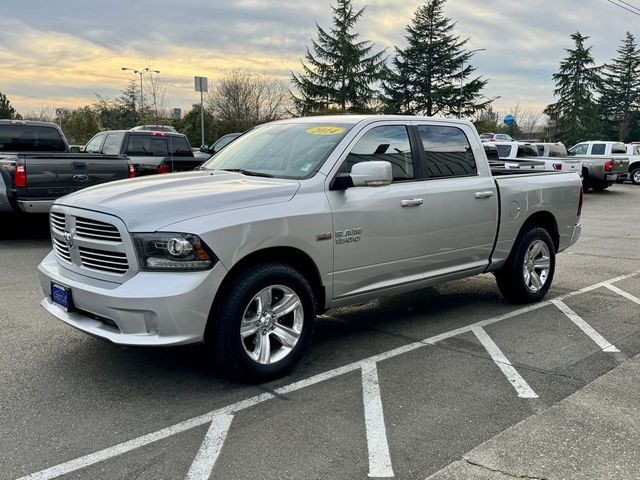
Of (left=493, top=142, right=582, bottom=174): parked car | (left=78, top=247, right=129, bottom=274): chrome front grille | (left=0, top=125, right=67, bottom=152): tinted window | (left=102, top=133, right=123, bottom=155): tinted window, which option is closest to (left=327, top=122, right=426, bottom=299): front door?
(left=78, top=247, right=129, bottom=274): chrome front grille

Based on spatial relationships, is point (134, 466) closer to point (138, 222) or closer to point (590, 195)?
point (138, 222)

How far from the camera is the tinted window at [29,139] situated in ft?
35.9

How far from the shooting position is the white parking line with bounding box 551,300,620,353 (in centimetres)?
497

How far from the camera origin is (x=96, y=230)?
3.87 metres

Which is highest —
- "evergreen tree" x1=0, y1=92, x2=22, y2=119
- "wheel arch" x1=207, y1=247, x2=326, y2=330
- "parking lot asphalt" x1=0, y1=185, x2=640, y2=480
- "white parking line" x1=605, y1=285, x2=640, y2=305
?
"evergreen tree" x1=0, y1=92, x2=22, y2=119

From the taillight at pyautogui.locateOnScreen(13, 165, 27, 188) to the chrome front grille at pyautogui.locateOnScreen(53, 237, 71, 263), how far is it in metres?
4.90

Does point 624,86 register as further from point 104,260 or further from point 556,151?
point 104,260

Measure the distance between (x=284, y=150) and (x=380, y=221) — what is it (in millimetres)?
1017

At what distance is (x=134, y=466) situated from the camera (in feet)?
9.98

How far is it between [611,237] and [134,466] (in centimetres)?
1078

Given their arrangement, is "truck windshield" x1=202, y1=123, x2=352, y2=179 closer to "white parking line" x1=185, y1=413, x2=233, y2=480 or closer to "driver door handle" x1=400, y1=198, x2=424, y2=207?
"driver door handle" x1=400, y1=198, x2=424, y2=207

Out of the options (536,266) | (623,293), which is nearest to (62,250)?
(536,266)

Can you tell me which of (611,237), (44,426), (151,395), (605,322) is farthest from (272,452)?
(611,237)

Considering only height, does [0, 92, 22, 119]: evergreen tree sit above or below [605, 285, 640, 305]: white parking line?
above
